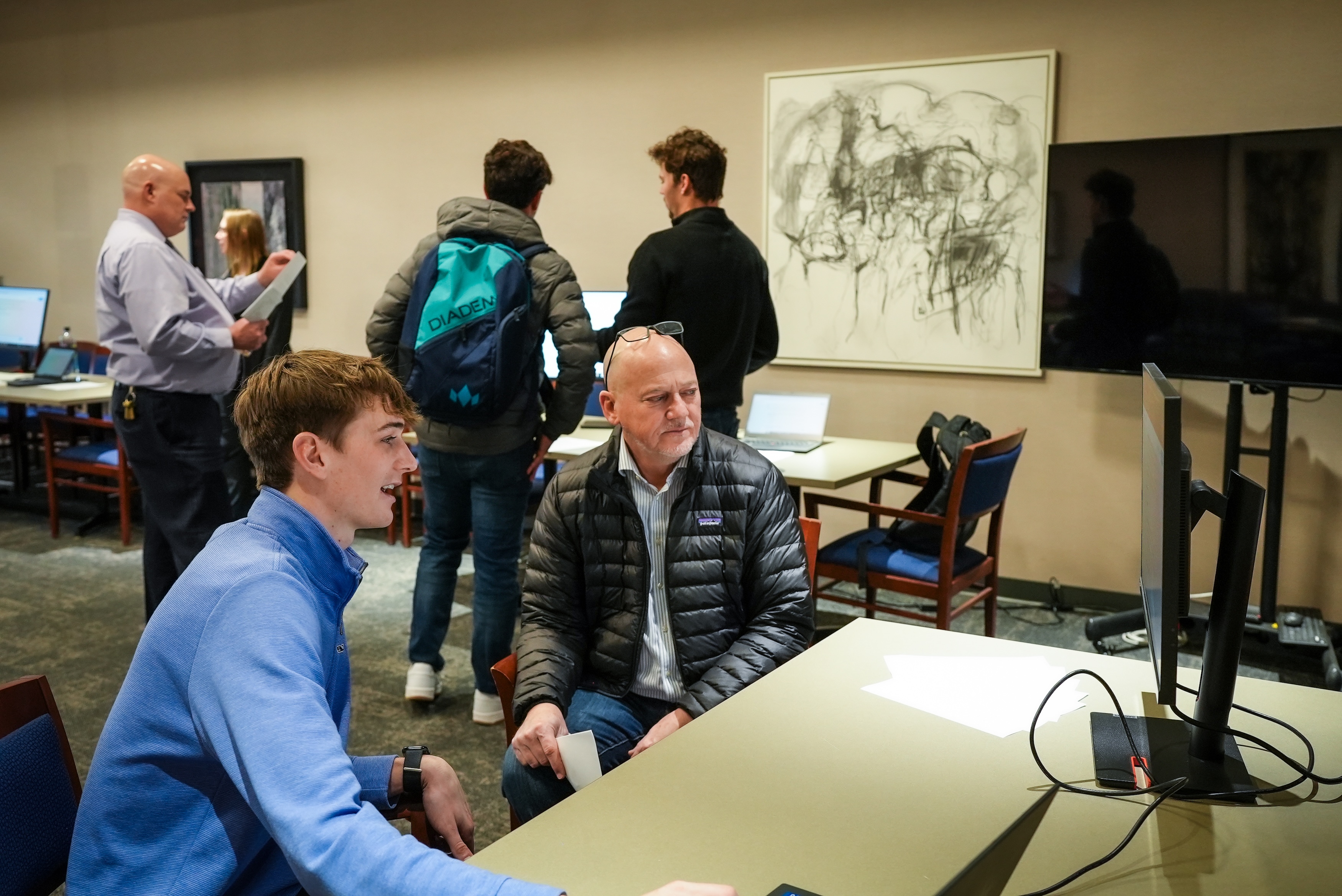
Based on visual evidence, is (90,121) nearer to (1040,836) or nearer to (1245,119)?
(1245,119)

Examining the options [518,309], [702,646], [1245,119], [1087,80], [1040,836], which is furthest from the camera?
[1087,80]

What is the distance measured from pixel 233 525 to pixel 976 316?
150 inches

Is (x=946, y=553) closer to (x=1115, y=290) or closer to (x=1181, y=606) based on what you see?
(x=1115, y=290)

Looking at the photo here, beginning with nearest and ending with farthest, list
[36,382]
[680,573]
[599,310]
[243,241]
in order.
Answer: [680,573]
[243,241]
[599,310]
[36,382]

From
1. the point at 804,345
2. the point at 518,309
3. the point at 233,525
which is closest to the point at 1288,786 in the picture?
the point at 233,525

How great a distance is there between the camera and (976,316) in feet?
15.1

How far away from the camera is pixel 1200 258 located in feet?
12.5

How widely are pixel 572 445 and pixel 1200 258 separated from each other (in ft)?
7.56

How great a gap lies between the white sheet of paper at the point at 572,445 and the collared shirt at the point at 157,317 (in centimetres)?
114

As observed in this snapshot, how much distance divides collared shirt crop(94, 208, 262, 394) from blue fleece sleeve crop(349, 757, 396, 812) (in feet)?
7.91

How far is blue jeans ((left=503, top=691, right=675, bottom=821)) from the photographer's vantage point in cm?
182

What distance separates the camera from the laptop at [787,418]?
426 cm

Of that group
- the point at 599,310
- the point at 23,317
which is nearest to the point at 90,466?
the point at 23,317

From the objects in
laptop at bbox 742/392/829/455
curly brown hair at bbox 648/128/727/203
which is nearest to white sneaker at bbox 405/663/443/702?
laptop at bbox 742/392/829/455
